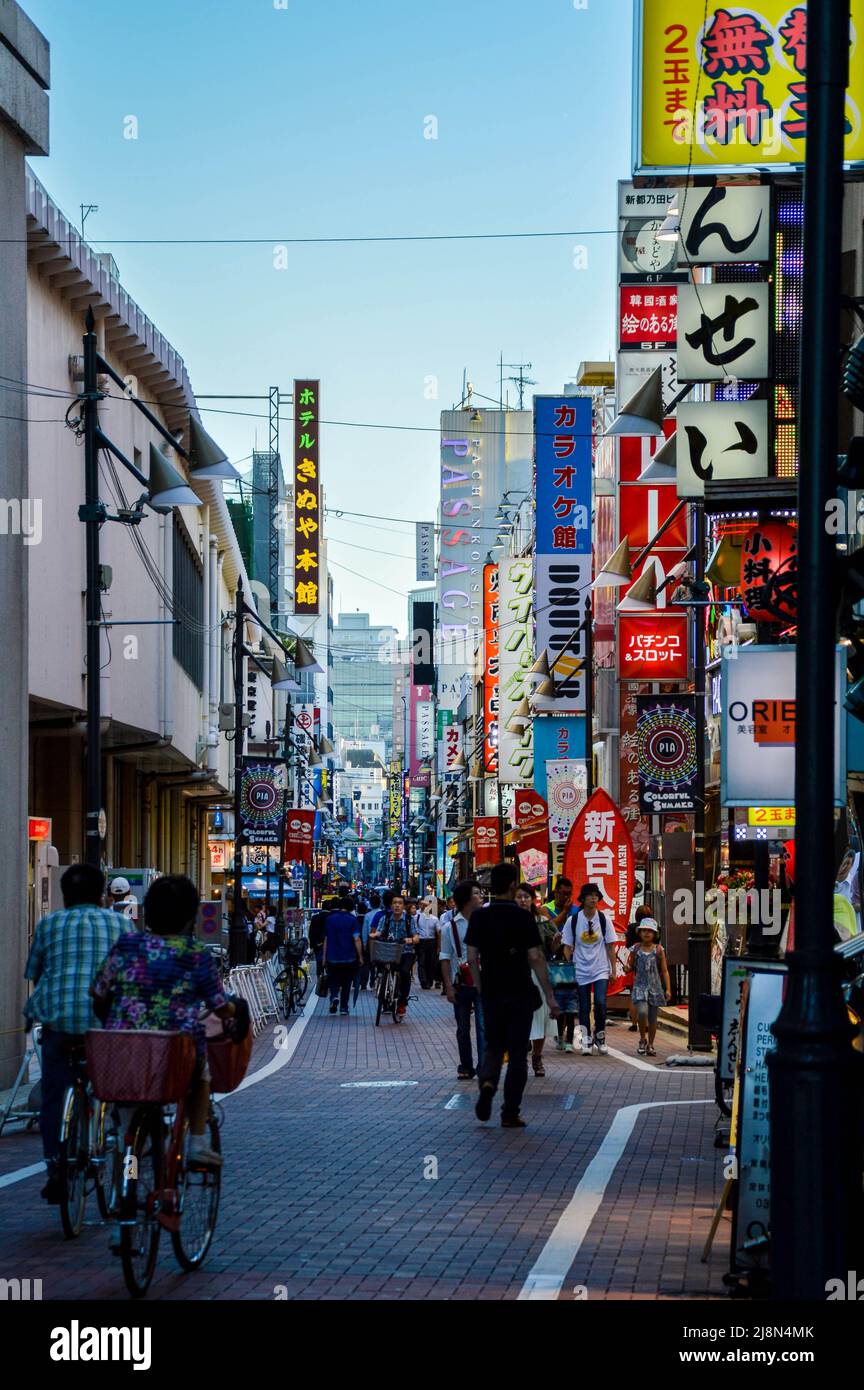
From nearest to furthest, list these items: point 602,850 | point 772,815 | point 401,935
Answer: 1. point 772,815
2. point 602,850
3. point 401,935

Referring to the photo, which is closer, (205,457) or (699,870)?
(205,457)

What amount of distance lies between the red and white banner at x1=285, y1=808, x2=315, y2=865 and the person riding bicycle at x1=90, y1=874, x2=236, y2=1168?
4422 centimetres

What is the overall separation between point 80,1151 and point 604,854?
1970cm

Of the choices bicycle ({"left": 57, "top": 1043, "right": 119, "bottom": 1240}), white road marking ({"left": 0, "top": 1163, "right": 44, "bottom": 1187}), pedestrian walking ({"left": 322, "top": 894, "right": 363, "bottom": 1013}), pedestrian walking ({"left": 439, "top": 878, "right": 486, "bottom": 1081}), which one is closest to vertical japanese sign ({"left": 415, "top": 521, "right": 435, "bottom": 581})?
pedestrian walking ({"left": 322, "top": 894, "right": 363, "bottom": 1013})

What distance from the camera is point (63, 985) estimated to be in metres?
11.3

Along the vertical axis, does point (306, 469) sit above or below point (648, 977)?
above

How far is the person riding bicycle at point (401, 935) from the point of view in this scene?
3123cm

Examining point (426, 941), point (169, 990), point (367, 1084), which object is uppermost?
point (169, 990)

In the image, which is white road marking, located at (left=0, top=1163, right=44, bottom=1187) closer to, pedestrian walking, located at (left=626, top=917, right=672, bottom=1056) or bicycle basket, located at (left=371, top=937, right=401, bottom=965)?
pedestrian walking, located at (left=626, top=917, right=672, bottom=1056)

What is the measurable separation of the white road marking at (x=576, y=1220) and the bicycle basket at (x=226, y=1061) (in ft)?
5.55

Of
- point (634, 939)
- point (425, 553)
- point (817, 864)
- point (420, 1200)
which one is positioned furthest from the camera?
point (425, 553)

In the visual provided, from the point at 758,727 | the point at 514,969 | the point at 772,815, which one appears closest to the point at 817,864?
the point at 758,727

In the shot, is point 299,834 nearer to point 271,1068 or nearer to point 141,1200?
point 271,1068

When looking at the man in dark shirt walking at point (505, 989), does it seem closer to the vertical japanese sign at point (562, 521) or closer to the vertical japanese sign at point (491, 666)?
the vertical japanese sign at point (562, 521)
